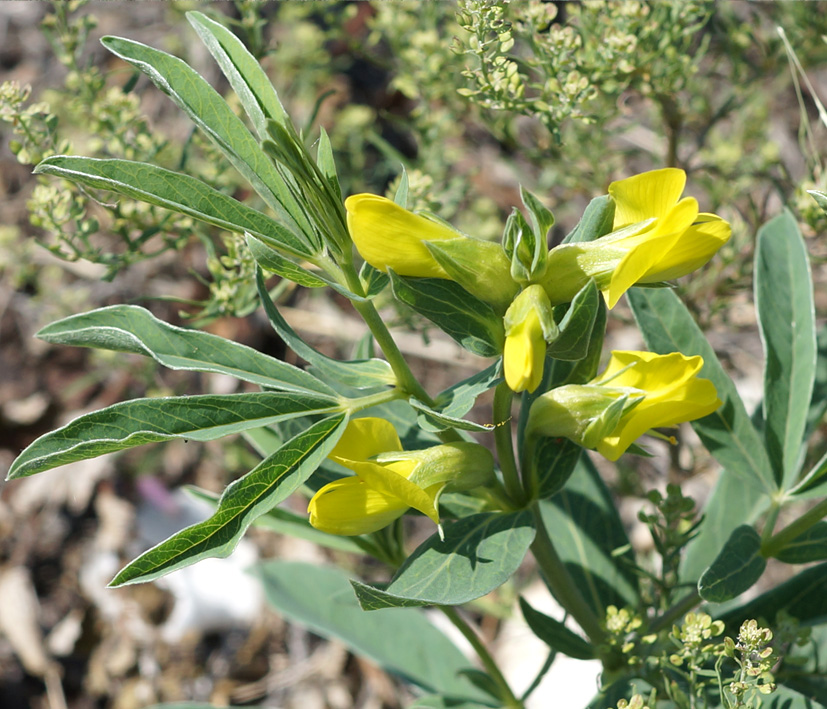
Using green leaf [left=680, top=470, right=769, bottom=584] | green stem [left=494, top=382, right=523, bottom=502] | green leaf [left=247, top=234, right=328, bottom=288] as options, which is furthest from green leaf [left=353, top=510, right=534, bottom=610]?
green leaf [left=680, top=470, right=769, bottom=584]

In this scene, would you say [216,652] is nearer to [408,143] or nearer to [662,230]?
[408,143]

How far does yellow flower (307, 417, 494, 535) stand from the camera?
94 cm

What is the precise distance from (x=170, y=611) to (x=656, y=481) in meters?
1.80

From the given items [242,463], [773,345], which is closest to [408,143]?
[242,463]

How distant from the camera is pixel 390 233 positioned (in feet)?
2.92

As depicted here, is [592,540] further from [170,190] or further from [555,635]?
[170,190]

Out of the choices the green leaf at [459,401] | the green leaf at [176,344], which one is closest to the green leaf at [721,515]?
the green leaf at [459,401]

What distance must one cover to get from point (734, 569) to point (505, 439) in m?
0.39

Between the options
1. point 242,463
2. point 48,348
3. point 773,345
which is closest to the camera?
point 773,345

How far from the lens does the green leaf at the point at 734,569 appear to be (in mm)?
1101

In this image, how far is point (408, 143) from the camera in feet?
11.5

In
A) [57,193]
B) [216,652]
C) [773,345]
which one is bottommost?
[216,652]

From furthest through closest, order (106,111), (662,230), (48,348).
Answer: (48,348) < (106,111) < (662,230)

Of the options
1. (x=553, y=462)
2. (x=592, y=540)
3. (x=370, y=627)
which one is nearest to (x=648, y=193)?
(x=553, y=462)
